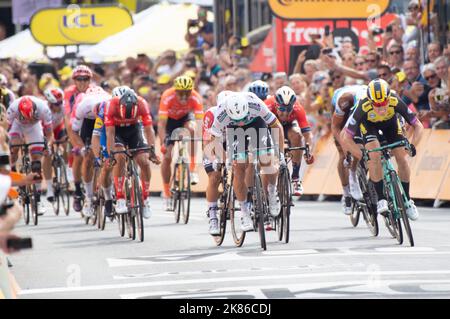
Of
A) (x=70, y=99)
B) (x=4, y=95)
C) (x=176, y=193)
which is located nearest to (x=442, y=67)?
(x=176, y=193)

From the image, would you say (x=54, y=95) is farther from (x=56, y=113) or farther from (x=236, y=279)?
(x=236, y=279)

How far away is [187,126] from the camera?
822 inches

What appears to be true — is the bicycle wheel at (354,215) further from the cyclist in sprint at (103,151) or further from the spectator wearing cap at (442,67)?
the spectator wearing cap at (442,67)

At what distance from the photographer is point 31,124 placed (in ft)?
68.3

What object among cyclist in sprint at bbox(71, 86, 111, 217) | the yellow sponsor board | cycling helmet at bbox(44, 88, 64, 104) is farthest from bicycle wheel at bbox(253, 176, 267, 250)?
the yellow sponsor board

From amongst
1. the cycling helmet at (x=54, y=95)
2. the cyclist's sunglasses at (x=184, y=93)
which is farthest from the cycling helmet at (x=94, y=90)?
the cycling helmet at (x=54, y=95)

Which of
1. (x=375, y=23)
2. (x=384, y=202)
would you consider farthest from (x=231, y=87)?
(x=384, y=202)

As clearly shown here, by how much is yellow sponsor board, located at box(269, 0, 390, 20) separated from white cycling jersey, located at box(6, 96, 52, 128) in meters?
6.38

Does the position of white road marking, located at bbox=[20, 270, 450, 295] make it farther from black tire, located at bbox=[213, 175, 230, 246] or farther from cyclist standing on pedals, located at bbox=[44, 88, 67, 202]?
cyclist standing on pedals, located at bbox=[44, 88, 67, 202]

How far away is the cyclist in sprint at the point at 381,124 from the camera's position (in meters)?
15.1

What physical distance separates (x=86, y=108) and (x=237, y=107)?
545 centimetres

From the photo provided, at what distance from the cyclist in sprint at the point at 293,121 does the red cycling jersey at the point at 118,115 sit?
150 centimetres

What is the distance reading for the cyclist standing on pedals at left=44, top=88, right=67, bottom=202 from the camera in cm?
2219
